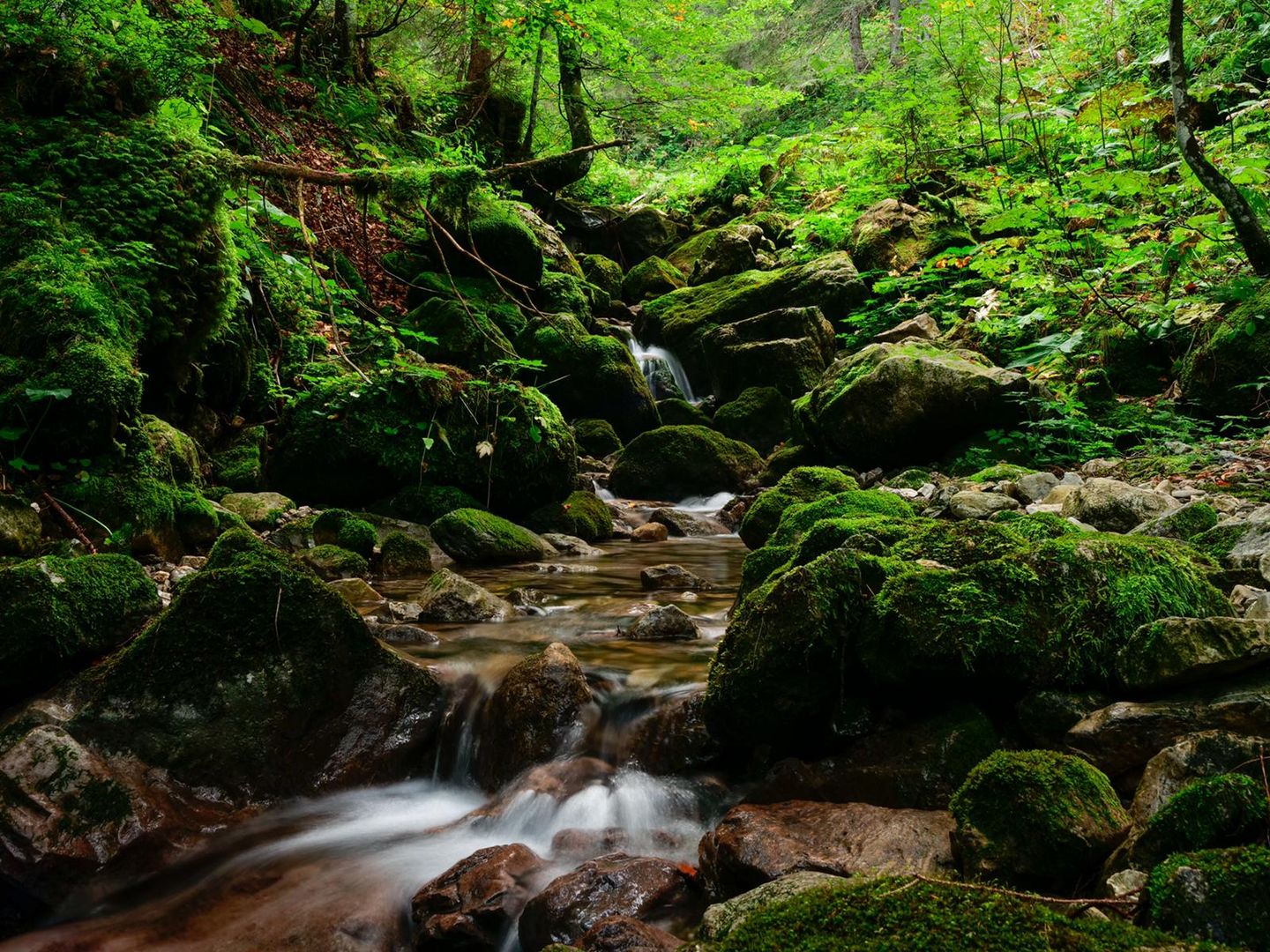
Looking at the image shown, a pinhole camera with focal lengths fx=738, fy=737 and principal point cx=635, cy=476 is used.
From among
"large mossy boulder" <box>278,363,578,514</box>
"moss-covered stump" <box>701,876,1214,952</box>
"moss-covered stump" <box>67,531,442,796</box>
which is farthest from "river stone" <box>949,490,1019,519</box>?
"large mossy boulder" <box>278,363,578,514</box>

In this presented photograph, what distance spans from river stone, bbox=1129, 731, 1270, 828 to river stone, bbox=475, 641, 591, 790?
2.60 m

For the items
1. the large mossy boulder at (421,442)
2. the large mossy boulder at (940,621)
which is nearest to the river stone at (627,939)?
the large mossy boulder at (940,621)

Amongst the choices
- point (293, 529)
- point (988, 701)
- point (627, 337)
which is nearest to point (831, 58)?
point (627, 337)

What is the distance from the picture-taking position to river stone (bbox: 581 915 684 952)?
2.28 meters

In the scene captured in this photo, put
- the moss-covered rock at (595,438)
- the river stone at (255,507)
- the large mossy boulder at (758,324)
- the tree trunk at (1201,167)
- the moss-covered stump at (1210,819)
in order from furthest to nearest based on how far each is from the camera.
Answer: the large mossy boulder at (758,324) → the moss-covered rock at (595,438) → the river stone at (255,507) → the tree trunk at (1201,167) → the moss-covered stump at (1210,819)

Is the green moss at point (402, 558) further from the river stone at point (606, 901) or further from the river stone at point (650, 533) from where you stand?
the river stone at point (606, 901)

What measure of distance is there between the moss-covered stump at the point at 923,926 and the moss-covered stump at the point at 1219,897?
0.30 feet

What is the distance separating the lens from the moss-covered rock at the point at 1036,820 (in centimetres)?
200

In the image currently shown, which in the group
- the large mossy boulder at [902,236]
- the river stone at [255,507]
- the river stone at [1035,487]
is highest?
the large mossy boulder at [902,236]

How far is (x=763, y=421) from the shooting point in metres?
12.9

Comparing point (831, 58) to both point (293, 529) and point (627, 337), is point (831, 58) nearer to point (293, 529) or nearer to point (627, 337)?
point (627, 337)

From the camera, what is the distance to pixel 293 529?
Result: 282 inches

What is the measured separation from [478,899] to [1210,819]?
2378 mm

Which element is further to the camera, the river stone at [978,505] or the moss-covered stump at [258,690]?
the river stone at [978,505]
